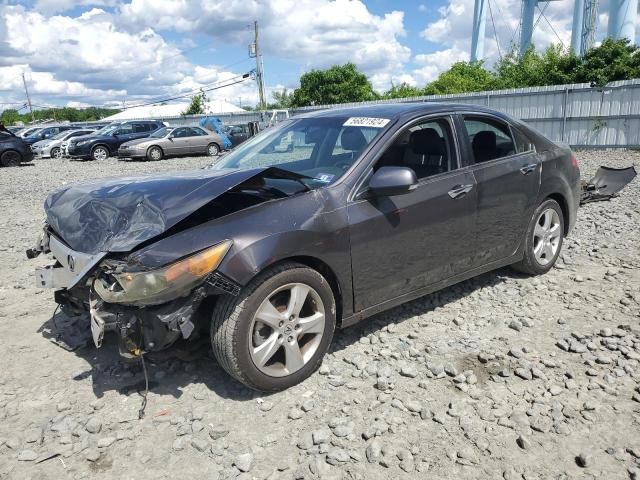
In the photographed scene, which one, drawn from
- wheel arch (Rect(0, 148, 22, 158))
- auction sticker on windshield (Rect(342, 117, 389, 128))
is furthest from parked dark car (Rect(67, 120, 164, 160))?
auction sticker on windshield (Rect(342, 117, 389, 128))

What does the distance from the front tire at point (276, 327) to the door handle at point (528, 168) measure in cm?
229

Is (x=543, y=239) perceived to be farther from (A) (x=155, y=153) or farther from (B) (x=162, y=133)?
(B) (x=162, y=133)

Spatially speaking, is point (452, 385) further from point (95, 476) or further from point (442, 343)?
point (95, 476)

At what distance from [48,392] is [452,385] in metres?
2.58

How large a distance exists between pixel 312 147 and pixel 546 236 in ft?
8.10

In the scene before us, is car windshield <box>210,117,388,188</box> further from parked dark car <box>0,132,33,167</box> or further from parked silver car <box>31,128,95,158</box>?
parked silver car <box>31,128,95,158</box>

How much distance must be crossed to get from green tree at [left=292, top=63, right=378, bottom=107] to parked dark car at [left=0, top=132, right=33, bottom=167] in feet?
90.0

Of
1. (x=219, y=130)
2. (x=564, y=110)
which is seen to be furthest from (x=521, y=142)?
(x=219, y=130)

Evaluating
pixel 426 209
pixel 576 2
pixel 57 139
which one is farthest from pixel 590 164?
pixel 576 2

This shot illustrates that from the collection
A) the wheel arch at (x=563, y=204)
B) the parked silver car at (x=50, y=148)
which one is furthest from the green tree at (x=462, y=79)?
the wheel arch at (x=563, y=204)

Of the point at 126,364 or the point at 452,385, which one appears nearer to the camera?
the point at 452,385

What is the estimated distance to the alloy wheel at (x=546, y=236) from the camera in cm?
490

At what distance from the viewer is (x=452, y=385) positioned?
10.7 feet

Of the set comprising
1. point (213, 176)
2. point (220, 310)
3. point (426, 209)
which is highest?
point (213, 176)
